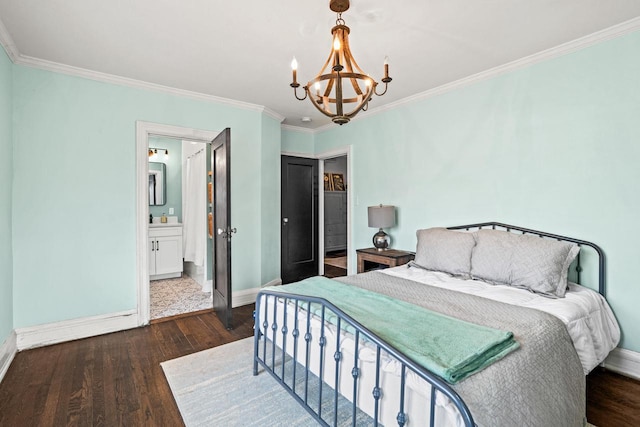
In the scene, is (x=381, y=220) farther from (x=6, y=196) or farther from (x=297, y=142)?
(x=6, y=196)

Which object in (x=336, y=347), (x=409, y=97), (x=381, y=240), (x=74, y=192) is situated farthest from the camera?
(x=381, y=240)

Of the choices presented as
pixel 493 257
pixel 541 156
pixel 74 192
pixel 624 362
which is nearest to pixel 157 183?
pixel 74 192

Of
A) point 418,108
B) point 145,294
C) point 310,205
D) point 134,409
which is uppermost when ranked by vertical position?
point 418,108

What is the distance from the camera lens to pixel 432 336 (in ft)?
4.82

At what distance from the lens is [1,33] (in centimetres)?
230

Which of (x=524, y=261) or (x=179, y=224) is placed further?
(x=179, y=224)

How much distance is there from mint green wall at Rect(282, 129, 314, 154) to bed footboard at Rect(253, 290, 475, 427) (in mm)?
3178

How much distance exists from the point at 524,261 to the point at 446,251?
23.9 inches

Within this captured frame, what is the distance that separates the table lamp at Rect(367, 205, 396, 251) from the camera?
12.3 feet

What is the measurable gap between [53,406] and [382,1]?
330 cm

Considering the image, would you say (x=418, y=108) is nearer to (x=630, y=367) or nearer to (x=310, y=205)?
(x=310, y=205)

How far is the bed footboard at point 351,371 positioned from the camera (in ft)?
3.84

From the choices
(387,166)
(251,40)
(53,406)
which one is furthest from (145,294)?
(387,166)

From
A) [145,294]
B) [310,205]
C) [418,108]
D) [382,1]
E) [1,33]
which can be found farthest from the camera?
[310,205]
